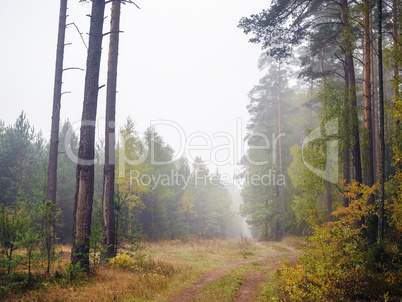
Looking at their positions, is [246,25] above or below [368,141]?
above

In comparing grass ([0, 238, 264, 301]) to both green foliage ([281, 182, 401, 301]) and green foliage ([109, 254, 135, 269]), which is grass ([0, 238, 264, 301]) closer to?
green foliage ([109, 254, 135, 269])

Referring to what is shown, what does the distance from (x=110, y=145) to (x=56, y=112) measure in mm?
4166

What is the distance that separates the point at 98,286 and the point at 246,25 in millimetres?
12173

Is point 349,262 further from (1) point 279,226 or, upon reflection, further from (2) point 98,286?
(1) point 279,226

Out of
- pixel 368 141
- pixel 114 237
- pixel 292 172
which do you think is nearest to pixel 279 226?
pixel 292 172

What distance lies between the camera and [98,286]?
6719 mm

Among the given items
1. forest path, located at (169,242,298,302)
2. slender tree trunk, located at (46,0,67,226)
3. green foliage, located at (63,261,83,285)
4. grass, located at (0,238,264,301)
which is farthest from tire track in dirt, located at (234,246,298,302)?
slender tree trunk, located at (46,0,67,226)

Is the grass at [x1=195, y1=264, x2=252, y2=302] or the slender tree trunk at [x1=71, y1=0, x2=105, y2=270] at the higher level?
the slender tree trunk at [x1=71, y1=0, x2=105, y2=270]

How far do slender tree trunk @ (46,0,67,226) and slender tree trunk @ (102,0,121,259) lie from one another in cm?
351

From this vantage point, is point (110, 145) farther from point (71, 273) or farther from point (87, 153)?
point (71, 273)

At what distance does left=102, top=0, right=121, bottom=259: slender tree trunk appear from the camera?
10.5 metres

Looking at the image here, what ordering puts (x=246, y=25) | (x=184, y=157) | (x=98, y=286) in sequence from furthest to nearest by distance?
(x=184, y=157)
(x=246, y=25)
(x=98, y=286)

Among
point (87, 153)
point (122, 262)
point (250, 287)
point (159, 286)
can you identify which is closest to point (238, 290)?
point (250, 287)

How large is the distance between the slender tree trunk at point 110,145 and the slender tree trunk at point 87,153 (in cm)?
248
